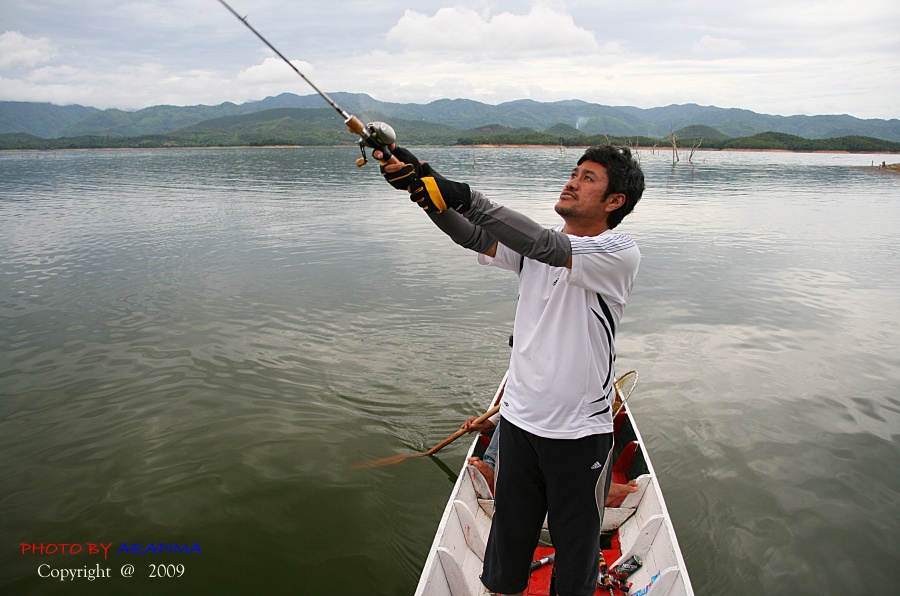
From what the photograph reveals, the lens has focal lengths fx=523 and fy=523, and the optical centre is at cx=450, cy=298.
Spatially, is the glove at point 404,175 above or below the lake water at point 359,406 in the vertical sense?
above

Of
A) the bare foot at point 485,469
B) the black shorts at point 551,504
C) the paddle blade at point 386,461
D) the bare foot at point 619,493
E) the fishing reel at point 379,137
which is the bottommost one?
the paddle blade at point 386,461

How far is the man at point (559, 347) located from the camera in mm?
2566

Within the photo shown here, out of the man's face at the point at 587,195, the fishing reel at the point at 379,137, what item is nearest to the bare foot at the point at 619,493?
the man's face at the point at 587,195

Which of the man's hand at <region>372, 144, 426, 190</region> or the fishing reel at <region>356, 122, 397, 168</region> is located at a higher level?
the fishing reel at <region>356, 122, 397, 168</region>

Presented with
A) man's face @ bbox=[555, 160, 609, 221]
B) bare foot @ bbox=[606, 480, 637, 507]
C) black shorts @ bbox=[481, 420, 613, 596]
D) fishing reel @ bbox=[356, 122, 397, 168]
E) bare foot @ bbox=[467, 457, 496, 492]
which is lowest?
bare foot @ bbox=[606, 480, 637, 507]

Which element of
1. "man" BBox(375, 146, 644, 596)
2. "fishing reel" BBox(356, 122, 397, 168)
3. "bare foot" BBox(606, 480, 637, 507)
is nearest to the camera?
"man" BBox(375, 146, 644, 596)

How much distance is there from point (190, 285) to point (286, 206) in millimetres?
15544

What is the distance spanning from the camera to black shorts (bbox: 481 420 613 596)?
2732 mm

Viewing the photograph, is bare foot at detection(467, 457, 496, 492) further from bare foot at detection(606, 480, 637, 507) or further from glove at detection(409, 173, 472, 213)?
glove at detection(409, 173, 472, 213)

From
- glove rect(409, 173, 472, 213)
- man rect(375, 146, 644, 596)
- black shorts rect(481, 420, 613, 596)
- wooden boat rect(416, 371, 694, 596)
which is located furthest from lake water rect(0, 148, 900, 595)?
glove rect(409, 173, 472, 213)

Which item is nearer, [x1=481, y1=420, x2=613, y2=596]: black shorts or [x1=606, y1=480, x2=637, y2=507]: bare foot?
[x1=481, y1=420, x2=613, y2=596]: black shorts

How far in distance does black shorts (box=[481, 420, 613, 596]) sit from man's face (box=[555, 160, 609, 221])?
120 cm

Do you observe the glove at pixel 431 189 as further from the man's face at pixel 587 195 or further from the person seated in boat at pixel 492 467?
the person seated in boat at pixel 492 467

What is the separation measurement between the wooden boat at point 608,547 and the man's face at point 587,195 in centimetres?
267
